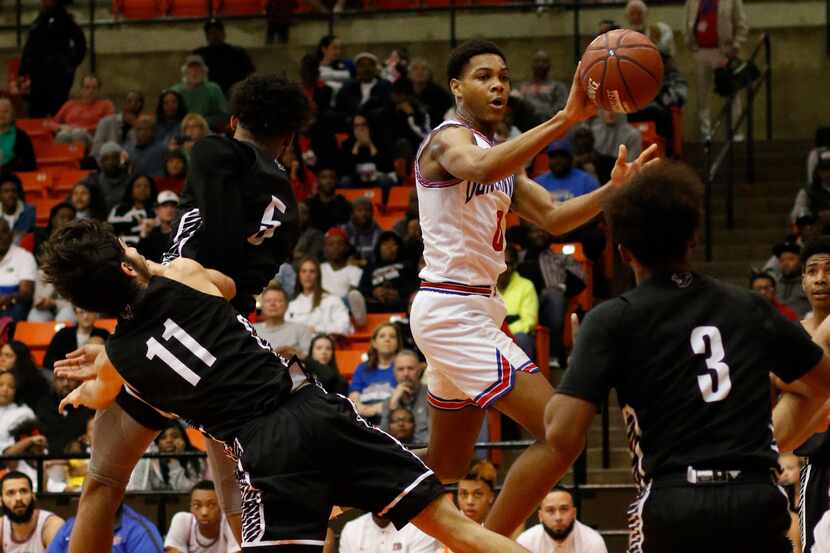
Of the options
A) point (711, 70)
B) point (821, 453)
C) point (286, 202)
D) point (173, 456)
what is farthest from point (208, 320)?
point (711, 70)

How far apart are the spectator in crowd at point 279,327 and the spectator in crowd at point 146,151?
371 cm

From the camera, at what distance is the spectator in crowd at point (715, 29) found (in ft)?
55.1

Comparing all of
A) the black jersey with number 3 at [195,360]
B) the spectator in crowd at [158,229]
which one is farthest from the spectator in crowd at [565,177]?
the black jersey with number 3 at [195,360]

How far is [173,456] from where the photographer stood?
10539mm

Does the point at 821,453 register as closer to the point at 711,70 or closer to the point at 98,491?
the point at 98,491

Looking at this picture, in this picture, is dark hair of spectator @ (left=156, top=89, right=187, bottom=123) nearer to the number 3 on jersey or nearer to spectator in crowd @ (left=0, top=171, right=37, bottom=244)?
spectator in crowd @ (left=0, top=171, right=37, bottom=244)

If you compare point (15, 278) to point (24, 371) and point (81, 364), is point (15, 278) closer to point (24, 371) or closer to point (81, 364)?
point (24, 371)

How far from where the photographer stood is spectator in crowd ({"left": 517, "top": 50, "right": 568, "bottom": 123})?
Result: 16.6 m

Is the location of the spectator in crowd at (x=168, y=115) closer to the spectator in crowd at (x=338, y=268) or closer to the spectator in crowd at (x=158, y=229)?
the spectator in crowd at (x=158, y=229)

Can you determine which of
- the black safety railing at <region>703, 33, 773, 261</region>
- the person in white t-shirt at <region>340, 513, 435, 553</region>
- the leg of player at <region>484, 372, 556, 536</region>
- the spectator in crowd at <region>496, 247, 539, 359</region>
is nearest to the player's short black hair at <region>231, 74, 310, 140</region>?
the leg of player at <region>484, 372, 556, 536</region>

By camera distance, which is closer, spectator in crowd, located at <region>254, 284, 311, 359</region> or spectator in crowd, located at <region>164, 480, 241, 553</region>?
spectator in crowd, located at <region>164, 480, 241, 553</region>

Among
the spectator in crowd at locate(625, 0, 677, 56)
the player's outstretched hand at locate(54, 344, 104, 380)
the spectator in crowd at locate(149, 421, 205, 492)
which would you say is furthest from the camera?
the spectator in crowd at locate(625, 0, 677, 56)

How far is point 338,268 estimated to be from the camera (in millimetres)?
14234

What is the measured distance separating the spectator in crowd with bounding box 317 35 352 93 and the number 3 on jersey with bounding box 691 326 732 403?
13.2m
